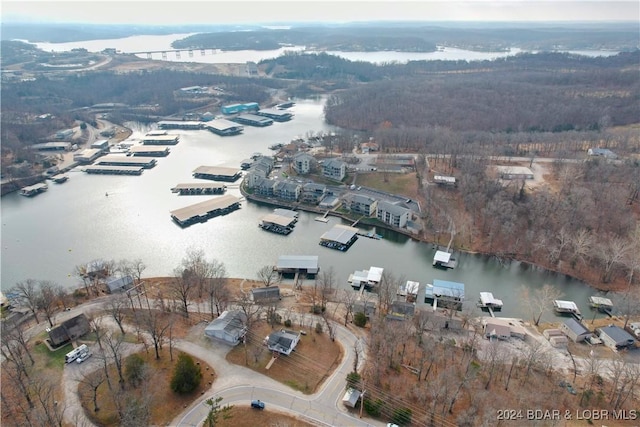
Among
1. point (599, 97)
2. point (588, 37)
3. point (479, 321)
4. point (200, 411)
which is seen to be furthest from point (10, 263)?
point (588, 37)

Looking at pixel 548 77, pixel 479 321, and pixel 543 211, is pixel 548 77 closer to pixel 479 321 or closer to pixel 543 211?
pixel 543 211

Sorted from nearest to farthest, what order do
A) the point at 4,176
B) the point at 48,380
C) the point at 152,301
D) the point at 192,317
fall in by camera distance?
the point at 48,380
the point at 192,317
the point at 152,301
the point at 4,176

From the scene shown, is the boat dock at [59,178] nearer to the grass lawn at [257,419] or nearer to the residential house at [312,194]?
the residential house at [312,194]

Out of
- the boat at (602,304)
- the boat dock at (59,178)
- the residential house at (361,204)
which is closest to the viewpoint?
the boat at (602,304)

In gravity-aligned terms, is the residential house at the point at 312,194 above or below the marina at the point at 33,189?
above

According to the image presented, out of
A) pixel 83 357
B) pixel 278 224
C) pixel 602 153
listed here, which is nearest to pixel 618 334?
pixel 278 224

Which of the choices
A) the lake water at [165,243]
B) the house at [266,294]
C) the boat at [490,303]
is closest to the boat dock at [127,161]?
the lake water at [165,243]

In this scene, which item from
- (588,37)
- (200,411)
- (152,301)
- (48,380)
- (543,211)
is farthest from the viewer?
(588,37)
